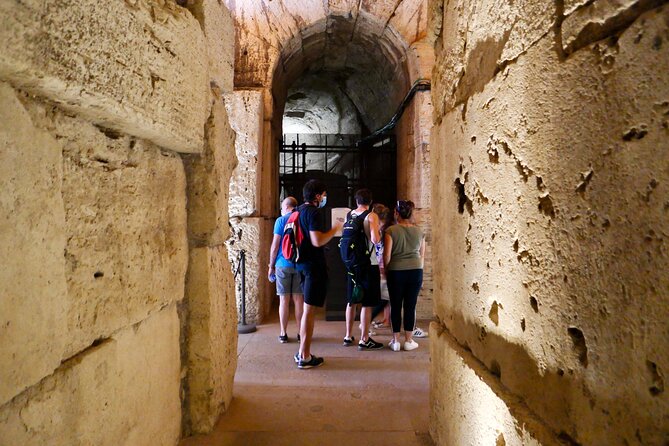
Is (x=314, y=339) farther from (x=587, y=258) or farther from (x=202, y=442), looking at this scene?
(x=587, y=258)

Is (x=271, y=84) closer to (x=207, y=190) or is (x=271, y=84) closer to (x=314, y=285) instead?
(x=314, y=285)

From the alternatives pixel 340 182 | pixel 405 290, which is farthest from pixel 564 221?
pixel 340 182

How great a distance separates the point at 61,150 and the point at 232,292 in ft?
5.62

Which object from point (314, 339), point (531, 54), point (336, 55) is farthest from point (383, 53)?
point (531, 54)

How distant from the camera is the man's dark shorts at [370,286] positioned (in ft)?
13.4

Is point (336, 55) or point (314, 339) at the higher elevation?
point (336, 55)

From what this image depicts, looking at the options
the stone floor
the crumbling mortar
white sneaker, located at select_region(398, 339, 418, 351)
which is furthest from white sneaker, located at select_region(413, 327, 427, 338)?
the crumbling mortar

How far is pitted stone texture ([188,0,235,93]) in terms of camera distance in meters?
2.29

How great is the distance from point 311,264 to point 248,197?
80.3 inches

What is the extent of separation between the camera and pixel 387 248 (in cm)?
401

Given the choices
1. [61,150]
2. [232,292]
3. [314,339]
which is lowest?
[314,339]

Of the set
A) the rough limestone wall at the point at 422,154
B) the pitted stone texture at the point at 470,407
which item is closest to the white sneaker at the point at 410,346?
the rough limestone wall at the point at 422,154

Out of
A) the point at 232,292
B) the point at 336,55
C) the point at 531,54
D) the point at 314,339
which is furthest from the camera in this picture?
the point at 336,55

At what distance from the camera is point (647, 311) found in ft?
2.62
